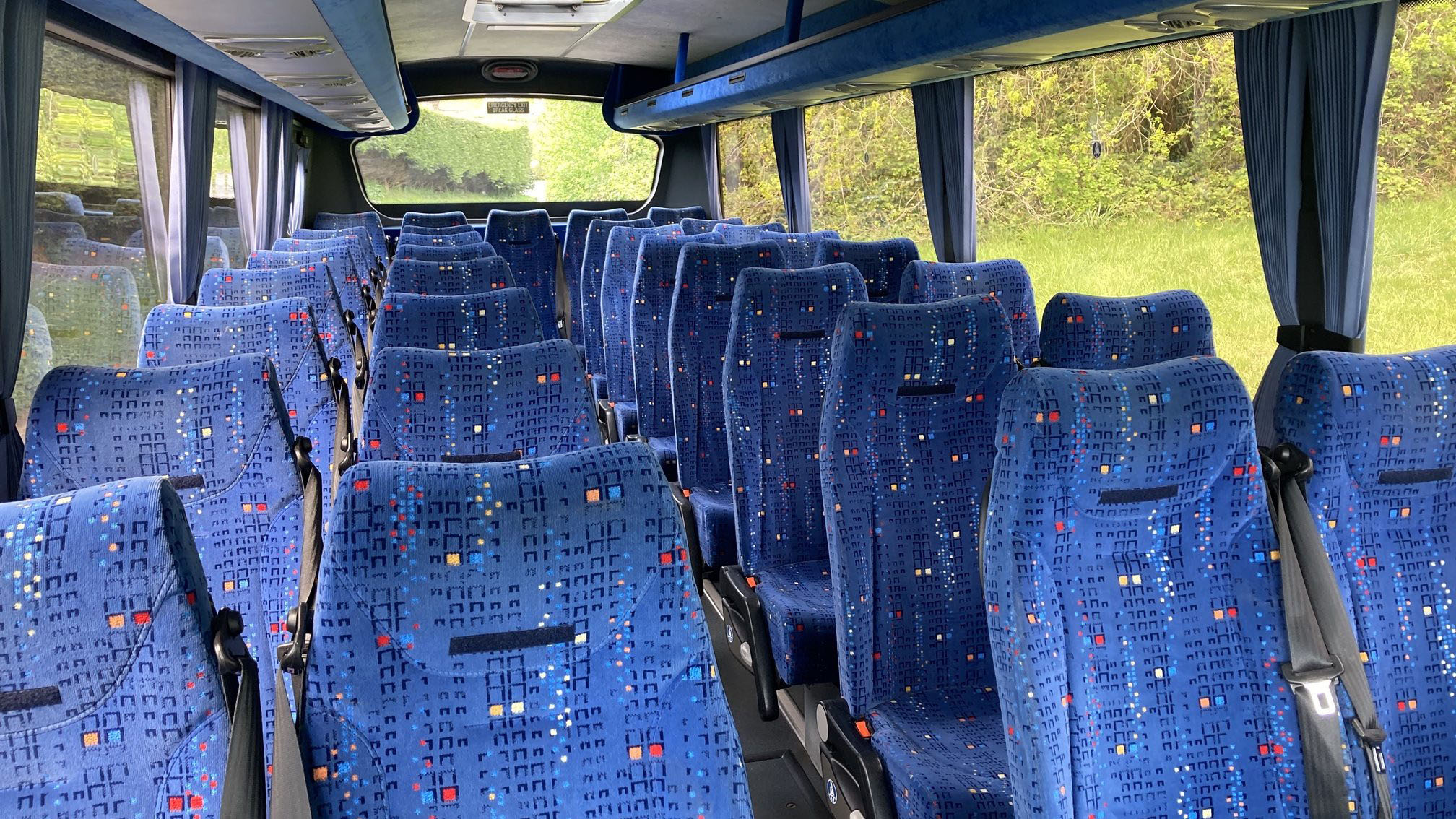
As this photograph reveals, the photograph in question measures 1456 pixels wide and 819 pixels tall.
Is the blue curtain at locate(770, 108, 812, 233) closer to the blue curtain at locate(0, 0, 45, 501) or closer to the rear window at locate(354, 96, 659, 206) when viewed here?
the rear window at locate(354, 96, 659, 206)

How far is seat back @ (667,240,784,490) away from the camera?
466 centimetres

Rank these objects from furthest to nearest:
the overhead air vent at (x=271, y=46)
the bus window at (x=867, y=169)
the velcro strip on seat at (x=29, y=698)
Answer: the bus window at (x=867, y=169) → the overhead air vent at (x=271, y=46) → the velcro strip on seat at (x=29, y=698)

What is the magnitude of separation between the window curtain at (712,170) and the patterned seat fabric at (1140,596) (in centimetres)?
1268

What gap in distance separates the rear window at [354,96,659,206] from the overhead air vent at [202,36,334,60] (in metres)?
8.93

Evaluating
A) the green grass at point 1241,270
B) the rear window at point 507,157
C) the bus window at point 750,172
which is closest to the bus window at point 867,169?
the bus window at point 750,172

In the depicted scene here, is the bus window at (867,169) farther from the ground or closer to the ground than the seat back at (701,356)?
farther from the ground

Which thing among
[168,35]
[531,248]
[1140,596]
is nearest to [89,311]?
[168,35]

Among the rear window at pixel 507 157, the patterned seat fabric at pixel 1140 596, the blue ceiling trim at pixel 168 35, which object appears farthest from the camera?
the rear window at pixel 507 157

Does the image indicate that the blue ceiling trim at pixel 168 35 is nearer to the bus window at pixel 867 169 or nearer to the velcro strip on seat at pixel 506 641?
the velcro strip on seat at pixel 506 641

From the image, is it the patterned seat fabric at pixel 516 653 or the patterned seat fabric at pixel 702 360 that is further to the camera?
the patterned seat fabric at pixel 702 360

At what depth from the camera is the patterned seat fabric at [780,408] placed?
12.4 ft

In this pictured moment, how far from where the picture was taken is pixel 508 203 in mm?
14641

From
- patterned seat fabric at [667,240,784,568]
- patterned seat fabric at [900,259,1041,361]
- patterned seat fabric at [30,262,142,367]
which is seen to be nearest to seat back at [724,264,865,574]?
patterned seat fabric at [900,259,1041,361]

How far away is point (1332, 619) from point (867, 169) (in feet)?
25.1
